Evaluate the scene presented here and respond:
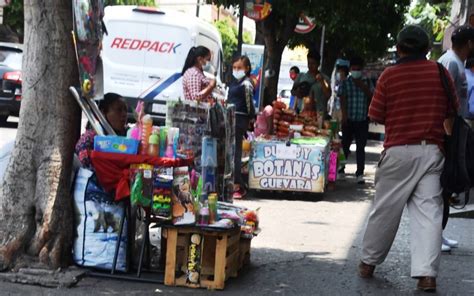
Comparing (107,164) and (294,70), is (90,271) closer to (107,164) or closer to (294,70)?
(107,164)

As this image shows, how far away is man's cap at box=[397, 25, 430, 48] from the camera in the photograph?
289 inches

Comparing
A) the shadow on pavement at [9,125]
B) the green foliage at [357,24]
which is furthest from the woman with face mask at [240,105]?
the shadow on pavement at [9,125]

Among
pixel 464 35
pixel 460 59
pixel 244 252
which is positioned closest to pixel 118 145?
pixel 244 252

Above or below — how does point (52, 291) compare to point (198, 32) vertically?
below

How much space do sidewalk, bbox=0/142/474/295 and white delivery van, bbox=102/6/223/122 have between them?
7.56 m

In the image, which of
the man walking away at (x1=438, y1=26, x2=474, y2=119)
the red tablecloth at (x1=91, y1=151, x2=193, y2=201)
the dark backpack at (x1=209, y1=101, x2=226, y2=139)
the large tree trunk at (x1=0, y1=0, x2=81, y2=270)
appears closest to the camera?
the red tablecloth at (x1=91, y1=151, x2=193, y2=201)

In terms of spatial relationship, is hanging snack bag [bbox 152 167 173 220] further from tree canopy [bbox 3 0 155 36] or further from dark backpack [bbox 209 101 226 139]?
tree canopy [bbox 3 0 155 36]

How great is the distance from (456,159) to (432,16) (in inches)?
980

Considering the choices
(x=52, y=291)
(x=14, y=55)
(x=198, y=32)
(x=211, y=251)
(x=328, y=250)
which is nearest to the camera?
(x=52, y=291)

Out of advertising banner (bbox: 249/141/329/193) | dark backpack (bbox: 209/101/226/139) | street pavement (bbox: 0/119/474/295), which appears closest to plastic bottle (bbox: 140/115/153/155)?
street pavement (bbox: 0/119/474/295)

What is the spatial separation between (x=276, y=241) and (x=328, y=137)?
4799mm

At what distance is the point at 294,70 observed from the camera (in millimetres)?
20422

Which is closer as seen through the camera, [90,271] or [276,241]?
[90,271]

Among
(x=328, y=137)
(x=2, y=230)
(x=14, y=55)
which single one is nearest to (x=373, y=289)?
(x=2, y=230)
